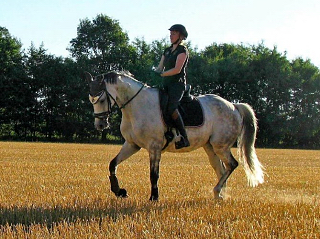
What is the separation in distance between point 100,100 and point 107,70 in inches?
1858

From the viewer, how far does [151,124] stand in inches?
324

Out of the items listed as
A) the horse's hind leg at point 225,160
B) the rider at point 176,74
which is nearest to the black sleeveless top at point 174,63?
the rider at point 176,74

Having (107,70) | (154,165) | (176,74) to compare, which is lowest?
(154,165)

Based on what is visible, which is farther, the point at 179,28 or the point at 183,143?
the point at 183,143

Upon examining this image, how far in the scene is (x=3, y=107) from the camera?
50.5m

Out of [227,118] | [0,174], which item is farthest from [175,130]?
[0,174]

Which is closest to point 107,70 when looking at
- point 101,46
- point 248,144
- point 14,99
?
point 101,46

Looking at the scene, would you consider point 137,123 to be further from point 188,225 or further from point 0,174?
point 0,174

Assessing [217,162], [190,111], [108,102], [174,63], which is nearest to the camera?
[108,102]

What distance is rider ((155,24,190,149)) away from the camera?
27.0ft

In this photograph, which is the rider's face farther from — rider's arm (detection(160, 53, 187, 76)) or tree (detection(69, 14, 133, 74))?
tree (detection(69, 14, 133, 74))

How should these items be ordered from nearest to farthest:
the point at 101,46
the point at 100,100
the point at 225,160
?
1. the point at 100,100
2. the point at 225,160
3. the point at 101,46

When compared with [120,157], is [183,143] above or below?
above

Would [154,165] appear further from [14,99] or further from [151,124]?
[14,99]
